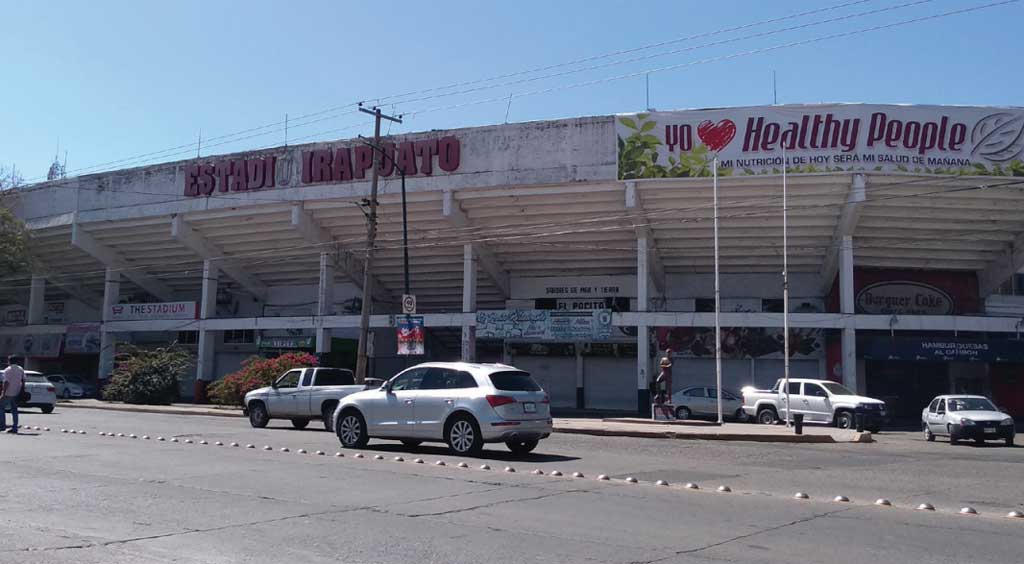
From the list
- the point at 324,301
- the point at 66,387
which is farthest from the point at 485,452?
the point at 66,387

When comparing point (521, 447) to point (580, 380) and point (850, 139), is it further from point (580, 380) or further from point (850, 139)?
point (580, 380)

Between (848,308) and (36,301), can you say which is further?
(36,301)

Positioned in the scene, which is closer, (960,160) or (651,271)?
(960,160)

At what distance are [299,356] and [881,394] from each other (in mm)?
24562

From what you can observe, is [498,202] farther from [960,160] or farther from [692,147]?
[960,160]

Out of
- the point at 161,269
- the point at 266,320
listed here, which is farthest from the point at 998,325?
the point at 161,269

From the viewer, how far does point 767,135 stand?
3069 cm

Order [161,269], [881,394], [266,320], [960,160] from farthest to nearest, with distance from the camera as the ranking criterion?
[161,269] → [266,320] → [881,394] → [960,160]

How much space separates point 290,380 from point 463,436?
30.2 feet

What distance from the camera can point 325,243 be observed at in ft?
127

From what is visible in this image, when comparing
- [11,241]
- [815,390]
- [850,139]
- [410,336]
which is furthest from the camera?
[11,241]

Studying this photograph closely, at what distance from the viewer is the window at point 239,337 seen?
46.2 m

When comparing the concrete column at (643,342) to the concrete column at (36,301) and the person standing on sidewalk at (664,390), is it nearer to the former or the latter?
the person standing on sidewalk at (664,390)

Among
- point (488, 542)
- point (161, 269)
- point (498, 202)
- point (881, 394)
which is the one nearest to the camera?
point (488, 542)
